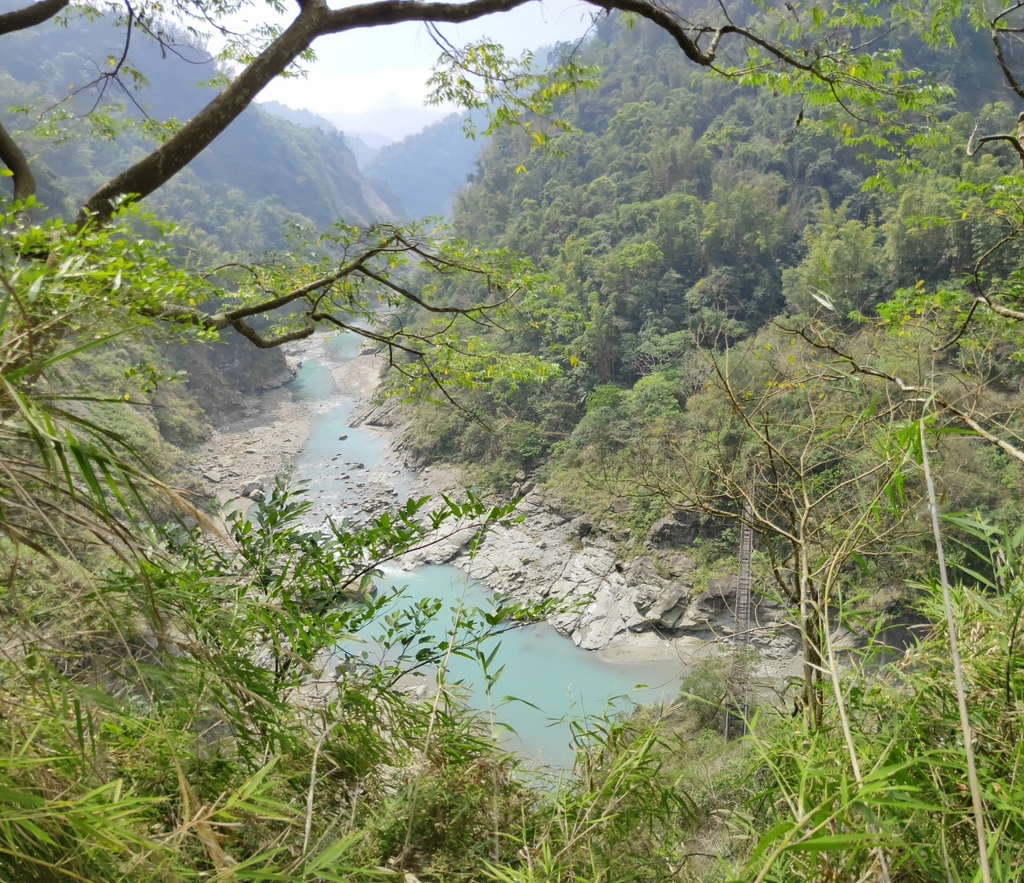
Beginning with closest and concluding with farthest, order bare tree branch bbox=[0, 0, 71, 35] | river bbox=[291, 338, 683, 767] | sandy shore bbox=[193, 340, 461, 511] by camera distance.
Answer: bare tree branch bbox=[0, 0, 71, 35]
river bbox=[291, 338, 683, 767]
sandy shore bbox=[193, 340, 461, 511]

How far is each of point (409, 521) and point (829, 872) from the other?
1099mm

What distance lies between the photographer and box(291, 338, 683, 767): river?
271 inches

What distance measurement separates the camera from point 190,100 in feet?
142

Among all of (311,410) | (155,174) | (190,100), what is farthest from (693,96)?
(190,100)

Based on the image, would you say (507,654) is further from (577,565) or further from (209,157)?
(209,157)

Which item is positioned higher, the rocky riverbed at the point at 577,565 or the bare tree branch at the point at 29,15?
the bare tree branch at the point at 29,15

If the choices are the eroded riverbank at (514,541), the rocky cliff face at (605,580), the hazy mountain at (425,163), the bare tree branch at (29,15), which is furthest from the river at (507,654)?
the hazy mountain at (425,163)

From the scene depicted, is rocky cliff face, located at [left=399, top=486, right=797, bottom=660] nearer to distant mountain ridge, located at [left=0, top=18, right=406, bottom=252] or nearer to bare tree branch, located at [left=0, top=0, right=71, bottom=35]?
bare tree branch, located at [left=0, top=0, right=71, bottom=35]

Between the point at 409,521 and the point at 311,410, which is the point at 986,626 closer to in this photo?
the point at 409,521

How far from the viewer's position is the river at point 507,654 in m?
6.88

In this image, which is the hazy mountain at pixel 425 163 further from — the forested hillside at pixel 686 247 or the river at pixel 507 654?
the river at pixel 507 654

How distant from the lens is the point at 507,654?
30.9 feet

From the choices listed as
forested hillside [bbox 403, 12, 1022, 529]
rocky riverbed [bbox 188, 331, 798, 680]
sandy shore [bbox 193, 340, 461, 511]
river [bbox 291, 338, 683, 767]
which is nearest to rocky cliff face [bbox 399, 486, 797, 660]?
rocky riverbed [bbox 188, 331, 798, 680]

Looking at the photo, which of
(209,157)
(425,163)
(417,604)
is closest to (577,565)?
(417,604)
